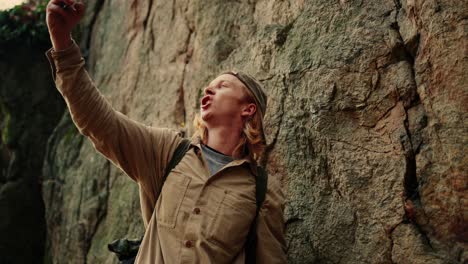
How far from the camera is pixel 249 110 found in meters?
3.86

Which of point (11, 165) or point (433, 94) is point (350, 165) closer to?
point (433, 94)

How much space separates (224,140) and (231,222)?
662 millimetres

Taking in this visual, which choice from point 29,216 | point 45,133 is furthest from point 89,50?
point 29,216

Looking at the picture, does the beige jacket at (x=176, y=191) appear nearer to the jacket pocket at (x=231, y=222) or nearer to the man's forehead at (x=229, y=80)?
the jacket pocket at (x=231, y=222)

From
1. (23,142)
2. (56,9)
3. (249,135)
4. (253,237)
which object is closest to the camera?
(56,9)

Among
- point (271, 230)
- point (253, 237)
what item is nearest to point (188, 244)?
point (253, 237)

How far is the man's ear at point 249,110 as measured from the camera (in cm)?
383

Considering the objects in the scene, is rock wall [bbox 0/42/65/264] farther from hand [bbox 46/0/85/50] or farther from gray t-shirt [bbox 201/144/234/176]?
hand [bbox 46/0/85/50]

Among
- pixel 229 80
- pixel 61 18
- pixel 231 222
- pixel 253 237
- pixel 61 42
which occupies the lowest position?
pixel 253 237

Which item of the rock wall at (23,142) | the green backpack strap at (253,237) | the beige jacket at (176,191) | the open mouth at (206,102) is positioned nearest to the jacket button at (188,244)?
the beige jacket at (176,191)

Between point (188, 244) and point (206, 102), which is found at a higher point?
point (206, 102)

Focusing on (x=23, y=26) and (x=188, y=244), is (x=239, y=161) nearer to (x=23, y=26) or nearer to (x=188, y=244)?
(x=188, y=244)

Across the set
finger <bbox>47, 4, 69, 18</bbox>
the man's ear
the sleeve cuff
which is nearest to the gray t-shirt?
the man's ear

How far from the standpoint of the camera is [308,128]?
4.32 metres
